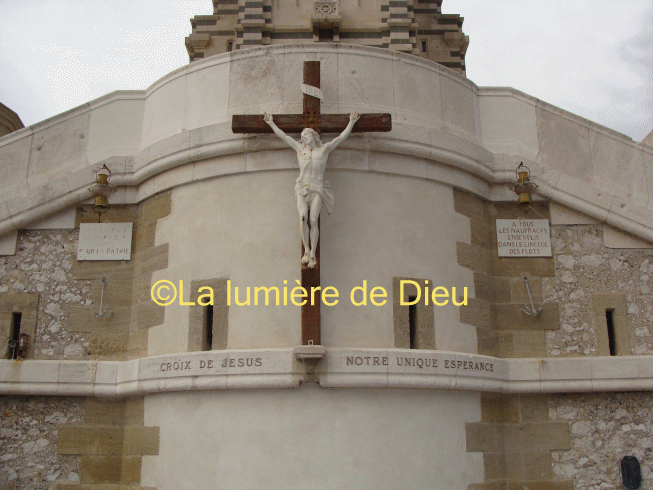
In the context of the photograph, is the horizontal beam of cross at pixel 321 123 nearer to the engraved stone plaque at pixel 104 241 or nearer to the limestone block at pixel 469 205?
the limestone block at pixel 469 205

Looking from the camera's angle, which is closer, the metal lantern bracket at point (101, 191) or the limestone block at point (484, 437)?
the limestone block at point (484, 437)

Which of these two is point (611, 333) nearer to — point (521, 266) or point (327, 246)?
point (521, 266)

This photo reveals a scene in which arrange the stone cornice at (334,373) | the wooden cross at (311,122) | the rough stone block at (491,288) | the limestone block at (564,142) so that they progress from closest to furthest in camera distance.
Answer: the stone cornice at (334,373)
the wooden cross at (311,122)
the rough stone block at (491,288)
the limestone block at (564,142)

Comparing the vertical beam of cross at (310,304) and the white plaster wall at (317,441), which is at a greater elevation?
the vertical beam of cross at (310,304)

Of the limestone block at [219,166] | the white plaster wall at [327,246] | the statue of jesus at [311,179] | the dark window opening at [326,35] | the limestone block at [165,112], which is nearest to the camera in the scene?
the statue of jesus at [311,179]

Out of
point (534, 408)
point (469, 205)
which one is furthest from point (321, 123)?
point (534, 408)

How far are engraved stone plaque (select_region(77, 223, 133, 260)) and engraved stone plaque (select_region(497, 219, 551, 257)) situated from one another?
225 inches

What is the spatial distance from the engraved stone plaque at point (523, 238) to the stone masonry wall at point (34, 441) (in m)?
6.68

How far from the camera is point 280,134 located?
9.64m

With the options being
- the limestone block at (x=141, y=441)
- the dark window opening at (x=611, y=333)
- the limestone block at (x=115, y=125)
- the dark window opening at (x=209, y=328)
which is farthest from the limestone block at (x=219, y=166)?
the dark window opening at (x=611, y=333)

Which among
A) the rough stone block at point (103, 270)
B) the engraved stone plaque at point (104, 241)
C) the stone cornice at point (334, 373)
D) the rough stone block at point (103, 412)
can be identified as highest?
the engraved stone plaque at point (104, 241)

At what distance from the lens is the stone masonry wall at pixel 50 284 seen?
34.1 ft

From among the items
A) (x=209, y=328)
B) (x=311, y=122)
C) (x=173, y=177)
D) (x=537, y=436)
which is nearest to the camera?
(x=209, y=328)

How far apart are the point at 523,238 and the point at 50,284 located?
722cm
